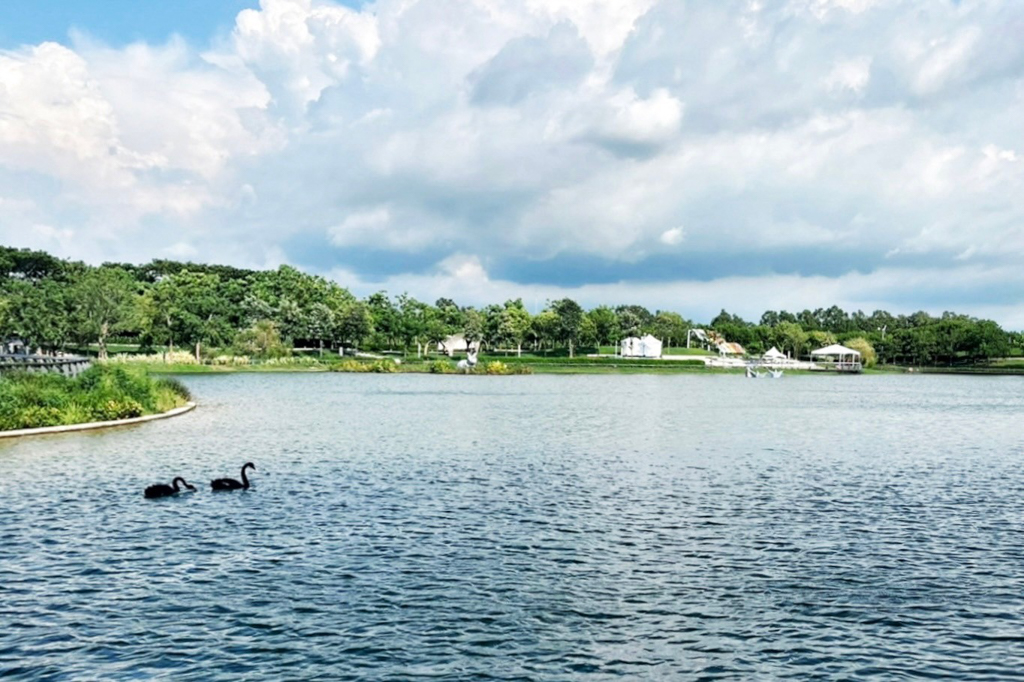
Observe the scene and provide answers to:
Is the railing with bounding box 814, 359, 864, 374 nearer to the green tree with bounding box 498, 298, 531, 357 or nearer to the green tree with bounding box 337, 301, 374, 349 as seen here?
the green tree with bounding box 498, 298, 531, 357

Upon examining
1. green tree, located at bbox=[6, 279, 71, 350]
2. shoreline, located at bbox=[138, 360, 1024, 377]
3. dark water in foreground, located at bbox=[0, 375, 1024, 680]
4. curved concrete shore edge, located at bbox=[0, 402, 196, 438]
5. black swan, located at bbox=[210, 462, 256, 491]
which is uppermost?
green tree, located at bbox=[6, 279, 71, 350]

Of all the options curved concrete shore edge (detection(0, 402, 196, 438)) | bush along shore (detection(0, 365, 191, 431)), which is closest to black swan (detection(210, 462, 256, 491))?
curved concrete shore edge (detection(0, 402, 196, 438))

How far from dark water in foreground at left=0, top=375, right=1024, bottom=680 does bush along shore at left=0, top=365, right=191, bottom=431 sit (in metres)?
4.69

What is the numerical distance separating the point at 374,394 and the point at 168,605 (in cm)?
6478

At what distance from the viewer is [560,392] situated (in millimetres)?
87875

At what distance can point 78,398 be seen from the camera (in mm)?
43719

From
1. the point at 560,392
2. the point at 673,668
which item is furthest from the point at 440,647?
the point at 560,392

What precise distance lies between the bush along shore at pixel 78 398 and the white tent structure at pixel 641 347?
147 m

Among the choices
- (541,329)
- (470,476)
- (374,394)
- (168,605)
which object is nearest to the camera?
(168,605)

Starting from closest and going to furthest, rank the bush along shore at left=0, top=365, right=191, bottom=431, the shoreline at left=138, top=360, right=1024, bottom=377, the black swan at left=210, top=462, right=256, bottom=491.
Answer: the black swan at left=210, top=462, right=256, bottom=491, the bush along shore at left=0, top=365, right=191, bottom=431, the shoreline at left=138, top=360, right=1024, bottom=377

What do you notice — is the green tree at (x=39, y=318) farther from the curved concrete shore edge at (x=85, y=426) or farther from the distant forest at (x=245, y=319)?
the curved concrete shore edge at (x=85, y=426)

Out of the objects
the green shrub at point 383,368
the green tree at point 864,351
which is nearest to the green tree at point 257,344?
the green shrub at point 383,368

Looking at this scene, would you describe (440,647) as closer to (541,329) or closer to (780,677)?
(780,677)

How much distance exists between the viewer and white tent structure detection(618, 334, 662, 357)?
630 feet
